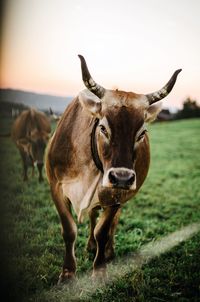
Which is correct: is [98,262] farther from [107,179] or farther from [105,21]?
[105,21]

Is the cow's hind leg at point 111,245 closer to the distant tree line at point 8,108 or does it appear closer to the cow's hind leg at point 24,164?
the cow's hind leg at point 24,164

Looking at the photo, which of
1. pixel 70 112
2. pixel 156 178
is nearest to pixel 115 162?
pixel 70 112

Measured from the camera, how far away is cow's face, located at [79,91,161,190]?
2059 mm

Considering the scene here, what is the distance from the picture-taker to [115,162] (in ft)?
6.81

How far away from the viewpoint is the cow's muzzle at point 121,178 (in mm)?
2025

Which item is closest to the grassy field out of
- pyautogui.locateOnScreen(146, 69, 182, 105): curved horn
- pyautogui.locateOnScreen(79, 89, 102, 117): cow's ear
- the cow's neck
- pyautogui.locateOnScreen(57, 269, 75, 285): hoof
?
pyautogui.locateOnScreen(57, 269, 75, 285): hoof

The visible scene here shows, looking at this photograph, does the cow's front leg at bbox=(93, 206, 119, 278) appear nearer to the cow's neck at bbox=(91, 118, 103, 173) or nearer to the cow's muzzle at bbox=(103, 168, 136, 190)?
the cow's neck at bbox=(91, 118, 103, 173)

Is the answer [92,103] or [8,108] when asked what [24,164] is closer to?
[8,108]

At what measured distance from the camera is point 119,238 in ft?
9.95

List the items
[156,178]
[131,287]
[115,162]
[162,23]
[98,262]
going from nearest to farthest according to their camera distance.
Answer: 1. [115,162]
2. [131,287]
3. [98,262]
4. [162,23]
5. [156,178]

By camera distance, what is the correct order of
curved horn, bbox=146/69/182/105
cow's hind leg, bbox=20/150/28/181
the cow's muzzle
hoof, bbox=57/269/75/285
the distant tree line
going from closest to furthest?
1. the cow's muzzle
2. curved horn, bbox=146/69/182/105
3. hoof, bbox=57/269/75/285
4. the distant tree line
5. cow's hind leg, bbox=20/150/28/181

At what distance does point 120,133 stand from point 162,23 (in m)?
1.17

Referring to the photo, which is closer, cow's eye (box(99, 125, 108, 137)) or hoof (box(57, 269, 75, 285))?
cow's eye (box(99, 125, 108, 137))

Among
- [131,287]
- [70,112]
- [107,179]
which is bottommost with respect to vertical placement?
[131,287]
